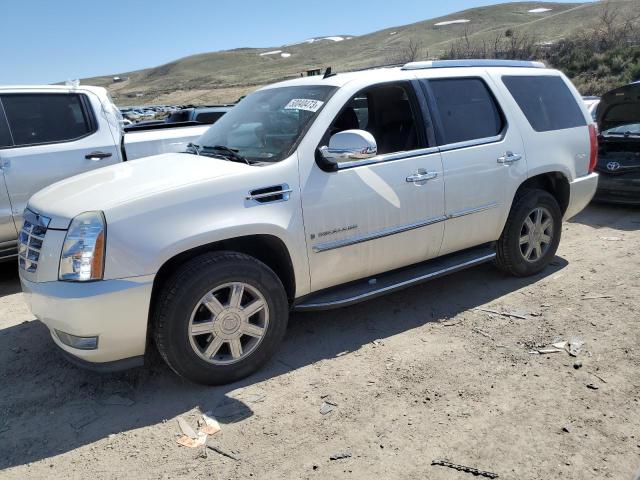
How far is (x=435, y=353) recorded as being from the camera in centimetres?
375

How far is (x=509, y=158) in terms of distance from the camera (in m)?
4.52

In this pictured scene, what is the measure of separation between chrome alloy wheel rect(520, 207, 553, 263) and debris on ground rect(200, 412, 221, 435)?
3.14 metres

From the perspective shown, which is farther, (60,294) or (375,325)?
(375,325)

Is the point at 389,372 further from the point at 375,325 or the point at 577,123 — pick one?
the point at 577,123

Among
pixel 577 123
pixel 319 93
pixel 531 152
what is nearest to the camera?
pixel 319 93

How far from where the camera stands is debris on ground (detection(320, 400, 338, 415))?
10.3 feet

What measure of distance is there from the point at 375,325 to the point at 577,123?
9.30 feet

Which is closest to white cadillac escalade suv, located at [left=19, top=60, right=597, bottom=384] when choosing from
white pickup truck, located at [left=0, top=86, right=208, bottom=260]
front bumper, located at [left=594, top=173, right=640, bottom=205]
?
white pickup truck, located at [left=0, top=86, right=208, bottom=260]

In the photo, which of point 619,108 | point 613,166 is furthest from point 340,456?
point 619,108

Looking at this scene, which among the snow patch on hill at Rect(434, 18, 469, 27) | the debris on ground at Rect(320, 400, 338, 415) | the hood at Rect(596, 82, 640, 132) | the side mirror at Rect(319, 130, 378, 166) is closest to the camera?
the debris on ground at Rect(320, 400, 338, 415)

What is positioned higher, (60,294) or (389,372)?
(60,294)

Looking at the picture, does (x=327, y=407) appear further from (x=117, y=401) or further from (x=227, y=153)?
(x=227, y=153)

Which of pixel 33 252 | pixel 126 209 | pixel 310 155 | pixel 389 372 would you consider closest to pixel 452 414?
pixel 389 372

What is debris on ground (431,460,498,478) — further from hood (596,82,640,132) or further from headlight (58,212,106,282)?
hood (596,82,640,132)
